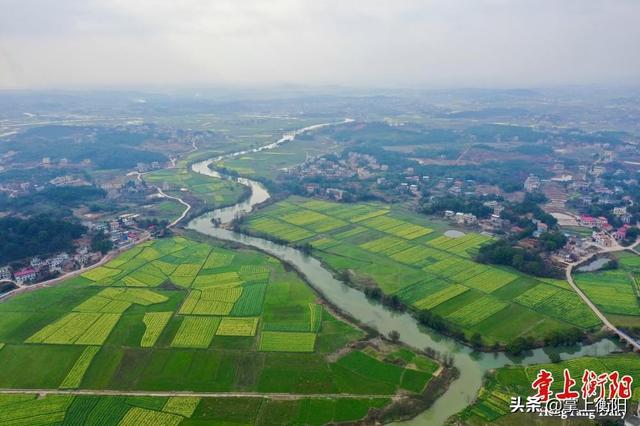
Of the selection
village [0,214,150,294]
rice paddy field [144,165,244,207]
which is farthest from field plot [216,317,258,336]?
rice paddy field [144,165,244,207]

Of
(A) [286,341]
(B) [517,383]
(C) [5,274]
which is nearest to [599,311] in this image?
(B) [517,383]

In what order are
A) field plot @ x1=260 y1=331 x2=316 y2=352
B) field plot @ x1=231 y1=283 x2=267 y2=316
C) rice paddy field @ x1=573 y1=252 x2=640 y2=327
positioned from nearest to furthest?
1. field plot @ x1=260 y1=331 x2=316 y2=352
2. rice paddy field @ x1=573 y1=252 x2=640 y2=327
3. field plot @ x1=231 y1=283 x2=267 y2=316

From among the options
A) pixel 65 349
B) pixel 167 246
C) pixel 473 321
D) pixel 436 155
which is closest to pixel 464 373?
pixel 473 321

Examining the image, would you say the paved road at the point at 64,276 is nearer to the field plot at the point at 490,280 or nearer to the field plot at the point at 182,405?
the field plot at the point at 182,405

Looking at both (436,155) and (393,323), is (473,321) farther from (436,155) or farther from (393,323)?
(436,155)

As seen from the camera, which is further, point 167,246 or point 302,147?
point 302,147

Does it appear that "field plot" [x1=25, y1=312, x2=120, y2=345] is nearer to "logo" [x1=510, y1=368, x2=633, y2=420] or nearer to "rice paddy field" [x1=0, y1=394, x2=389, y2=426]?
"rice paddy field" [x1=0, y1=394, x2=389, y2=426]

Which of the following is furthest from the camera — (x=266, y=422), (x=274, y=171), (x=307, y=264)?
(x=274, y=171)
